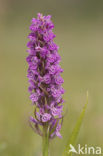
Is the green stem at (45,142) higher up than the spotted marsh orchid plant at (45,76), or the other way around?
the spotted marsh orchid plant at (45,76)

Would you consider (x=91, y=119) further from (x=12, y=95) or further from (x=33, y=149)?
(x=12, y=95)

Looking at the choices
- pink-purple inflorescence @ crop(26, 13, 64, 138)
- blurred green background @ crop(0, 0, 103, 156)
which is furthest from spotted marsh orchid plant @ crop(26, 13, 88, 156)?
blurred green background @ crop(0, 0, 103, 156)

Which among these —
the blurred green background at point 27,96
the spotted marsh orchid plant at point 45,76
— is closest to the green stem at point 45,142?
the spotted marsh orchid plant at point 45,76

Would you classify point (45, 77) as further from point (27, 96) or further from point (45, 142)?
point (27, 96)

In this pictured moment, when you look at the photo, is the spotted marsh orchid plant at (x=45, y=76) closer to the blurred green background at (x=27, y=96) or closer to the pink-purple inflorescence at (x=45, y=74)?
the pink-purple inflorescence at (x=45, y=74)

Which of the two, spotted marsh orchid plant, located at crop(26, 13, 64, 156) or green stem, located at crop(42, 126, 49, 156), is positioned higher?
spotted marsh orchid plant, located at crop(26, 13, 64, 156)

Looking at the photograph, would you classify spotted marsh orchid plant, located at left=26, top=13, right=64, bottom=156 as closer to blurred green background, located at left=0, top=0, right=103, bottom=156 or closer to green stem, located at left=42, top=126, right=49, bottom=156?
green stem, located at left=42, top=126, right=49, bottom=156

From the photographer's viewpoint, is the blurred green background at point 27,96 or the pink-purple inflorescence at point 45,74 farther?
the blurred green background at point 27,96

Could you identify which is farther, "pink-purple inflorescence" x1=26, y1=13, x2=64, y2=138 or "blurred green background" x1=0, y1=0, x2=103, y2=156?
"blurred green background" x1=0, y1=0, x2=103, y2=156
